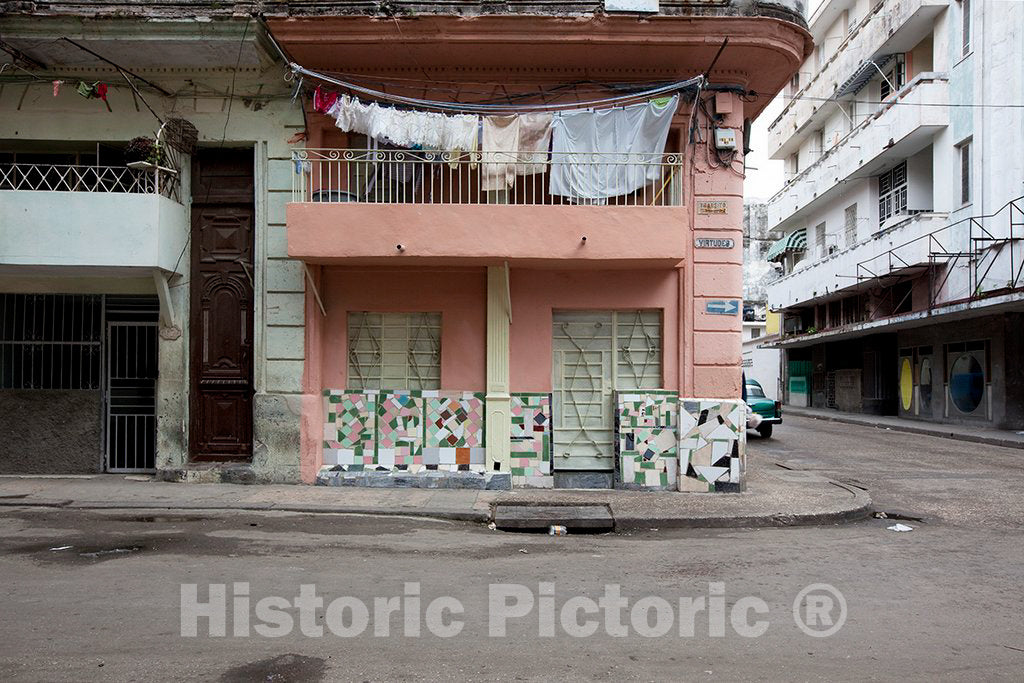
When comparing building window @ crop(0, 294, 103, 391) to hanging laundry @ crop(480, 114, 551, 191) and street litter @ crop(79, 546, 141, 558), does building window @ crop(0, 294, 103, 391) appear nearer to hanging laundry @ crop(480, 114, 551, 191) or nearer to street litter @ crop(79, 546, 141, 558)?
street litter @ crop(79, 546, 141, 558)

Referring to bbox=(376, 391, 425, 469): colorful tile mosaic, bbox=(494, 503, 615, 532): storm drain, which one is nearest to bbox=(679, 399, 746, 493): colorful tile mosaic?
bbox=(494, 503, 615, 532): storm drain

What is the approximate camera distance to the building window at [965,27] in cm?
2231

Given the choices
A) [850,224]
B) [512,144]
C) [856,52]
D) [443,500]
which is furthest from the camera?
[850,224]

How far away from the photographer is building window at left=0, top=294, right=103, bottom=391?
36.2 feet

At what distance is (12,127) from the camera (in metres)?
10.6

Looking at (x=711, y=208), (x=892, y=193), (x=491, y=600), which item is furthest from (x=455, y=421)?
(x=892, y=193)

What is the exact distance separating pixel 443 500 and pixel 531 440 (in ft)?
5.39

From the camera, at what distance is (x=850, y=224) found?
30984 millimetres

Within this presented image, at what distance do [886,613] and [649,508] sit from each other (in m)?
3.83

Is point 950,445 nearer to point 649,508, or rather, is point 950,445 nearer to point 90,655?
point 649,508

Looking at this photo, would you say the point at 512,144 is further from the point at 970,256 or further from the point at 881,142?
the point at 881,142

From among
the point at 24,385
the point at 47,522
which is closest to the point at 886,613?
the point at 47,522

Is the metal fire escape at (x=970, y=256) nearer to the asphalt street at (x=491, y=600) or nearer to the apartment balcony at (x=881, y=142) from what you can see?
the apartment balcony at (x=881, y=142)

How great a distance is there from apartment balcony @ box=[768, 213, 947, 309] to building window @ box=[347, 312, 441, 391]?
18.0 m
